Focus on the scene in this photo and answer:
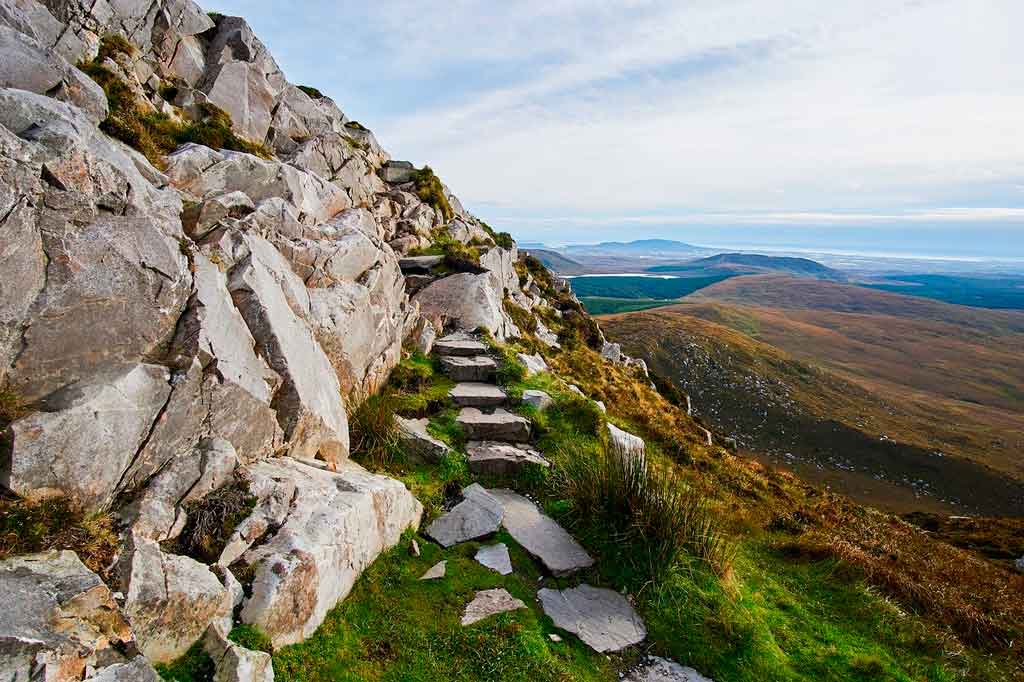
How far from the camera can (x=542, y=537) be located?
9.59m

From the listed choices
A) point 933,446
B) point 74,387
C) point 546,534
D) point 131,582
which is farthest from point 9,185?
point 933,446

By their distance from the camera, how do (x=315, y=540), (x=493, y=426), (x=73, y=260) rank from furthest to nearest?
(x=493, y=426) → (x=315, y=540) → (x=73, y=260)

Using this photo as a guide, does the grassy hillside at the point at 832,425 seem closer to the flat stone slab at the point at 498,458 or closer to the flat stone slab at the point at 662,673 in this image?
the flat stone slab at the point at 498,458

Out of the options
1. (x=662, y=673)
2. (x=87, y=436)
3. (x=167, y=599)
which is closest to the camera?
(x=167, y=599)

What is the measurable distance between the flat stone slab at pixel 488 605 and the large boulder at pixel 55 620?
4.22 meters

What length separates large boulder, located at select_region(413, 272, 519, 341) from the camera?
18933mm

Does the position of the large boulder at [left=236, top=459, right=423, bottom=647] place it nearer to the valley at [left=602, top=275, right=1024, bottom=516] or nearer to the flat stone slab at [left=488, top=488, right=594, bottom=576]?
the flat stone slab at [left=488, top=488, right=594, bottom=576]

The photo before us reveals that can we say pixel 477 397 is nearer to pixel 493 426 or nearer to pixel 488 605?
pixel 493 426

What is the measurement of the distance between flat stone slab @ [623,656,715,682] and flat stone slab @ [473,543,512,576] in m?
2.41

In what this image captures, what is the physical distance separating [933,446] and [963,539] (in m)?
73.5

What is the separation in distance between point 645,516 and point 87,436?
26.6ft

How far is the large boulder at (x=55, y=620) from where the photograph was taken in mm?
3889

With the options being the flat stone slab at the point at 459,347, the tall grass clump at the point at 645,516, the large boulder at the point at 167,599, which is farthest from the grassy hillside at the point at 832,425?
the large boulder at the point at 167,599

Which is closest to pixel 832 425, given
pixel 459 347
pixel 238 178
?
pixel 459 347
